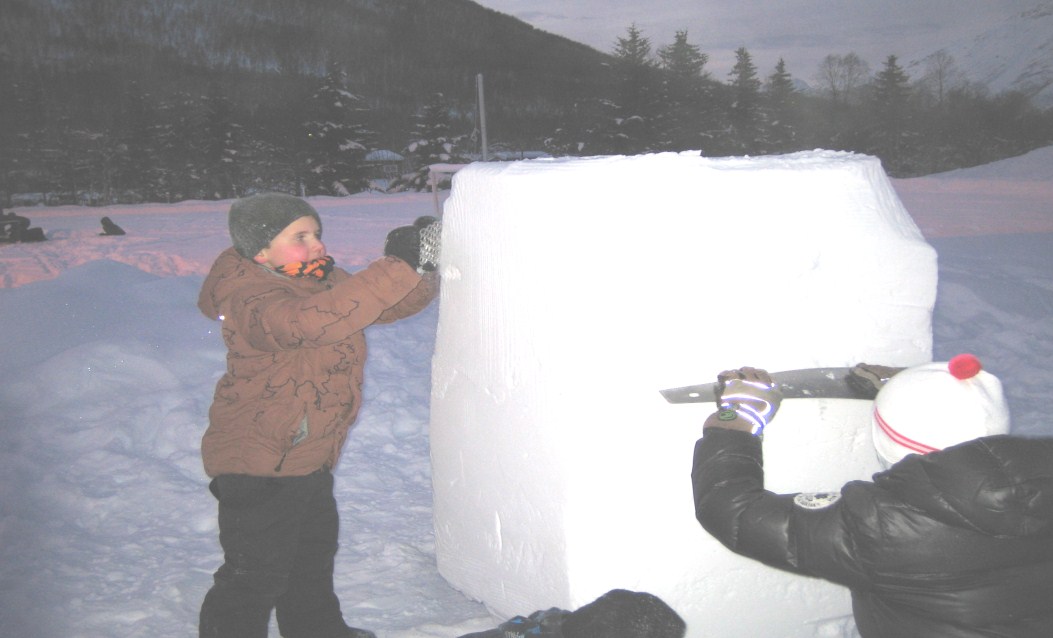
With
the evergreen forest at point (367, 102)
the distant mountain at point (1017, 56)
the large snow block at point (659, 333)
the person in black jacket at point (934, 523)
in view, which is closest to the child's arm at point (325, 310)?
the large snow block at point (659, 333)

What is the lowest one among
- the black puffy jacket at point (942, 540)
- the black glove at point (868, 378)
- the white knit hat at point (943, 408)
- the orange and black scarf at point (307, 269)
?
the black puffy jacket at point (942, 540)

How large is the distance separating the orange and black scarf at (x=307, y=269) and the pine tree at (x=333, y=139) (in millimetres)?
15949

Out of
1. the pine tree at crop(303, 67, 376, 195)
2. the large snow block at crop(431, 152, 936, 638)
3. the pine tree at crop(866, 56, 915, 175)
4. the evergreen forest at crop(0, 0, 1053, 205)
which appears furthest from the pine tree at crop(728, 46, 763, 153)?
the large snow block at crop(431, 152, 936, 638)

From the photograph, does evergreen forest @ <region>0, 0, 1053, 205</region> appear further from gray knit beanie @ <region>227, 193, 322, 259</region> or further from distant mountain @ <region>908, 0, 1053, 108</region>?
gray knit beanie @ <region>227, 193, 322, 259</region>

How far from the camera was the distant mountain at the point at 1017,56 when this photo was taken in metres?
19.2

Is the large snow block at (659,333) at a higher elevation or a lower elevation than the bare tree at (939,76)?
lower

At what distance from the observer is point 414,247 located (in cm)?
189

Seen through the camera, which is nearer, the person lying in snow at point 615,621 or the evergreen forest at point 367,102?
the person lying in snow at point 615,621

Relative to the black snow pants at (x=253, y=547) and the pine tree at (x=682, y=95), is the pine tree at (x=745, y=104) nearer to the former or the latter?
the pine tree at (x=682, y=95)

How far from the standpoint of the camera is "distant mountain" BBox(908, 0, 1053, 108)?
19.2 m

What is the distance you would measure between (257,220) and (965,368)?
5.16ft

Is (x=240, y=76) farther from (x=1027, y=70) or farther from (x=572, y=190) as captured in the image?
(x=1027, y=70)

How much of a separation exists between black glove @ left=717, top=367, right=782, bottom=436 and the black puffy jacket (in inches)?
8.8

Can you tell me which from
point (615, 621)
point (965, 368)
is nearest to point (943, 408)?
point (965, 368)
